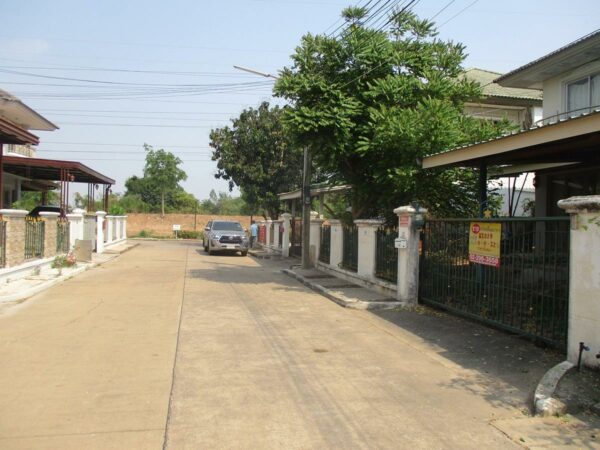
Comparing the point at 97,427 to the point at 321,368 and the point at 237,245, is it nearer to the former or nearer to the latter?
the point at 321,368

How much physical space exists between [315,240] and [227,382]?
44.5ft

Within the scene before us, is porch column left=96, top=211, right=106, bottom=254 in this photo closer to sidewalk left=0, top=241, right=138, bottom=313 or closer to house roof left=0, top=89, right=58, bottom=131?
sidewalk left=0, top=241, right=138, bottom=313

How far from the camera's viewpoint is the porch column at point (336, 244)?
1591cm

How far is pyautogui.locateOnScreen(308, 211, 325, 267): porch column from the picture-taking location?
62.1 ft

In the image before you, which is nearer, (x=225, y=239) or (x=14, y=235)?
(x=14, y=235)

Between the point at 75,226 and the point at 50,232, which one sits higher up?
the point at 75,226

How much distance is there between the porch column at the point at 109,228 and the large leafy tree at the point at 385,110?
52.3 feet

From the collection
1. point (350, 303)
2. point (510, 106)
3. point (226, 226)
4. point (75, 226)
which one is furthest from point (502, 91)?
point (75, 226)

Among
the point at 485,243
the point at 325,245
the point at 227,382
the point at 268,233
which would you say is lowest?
the point at 227,382

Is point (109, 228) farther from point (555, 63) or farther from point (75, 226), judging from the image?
point (555, 63)

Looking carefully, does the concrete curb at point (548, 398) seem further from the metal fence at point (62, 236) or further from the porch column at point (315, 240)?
the metal fence at point (62, 236)

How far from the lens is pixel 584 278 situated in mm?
→ 5836

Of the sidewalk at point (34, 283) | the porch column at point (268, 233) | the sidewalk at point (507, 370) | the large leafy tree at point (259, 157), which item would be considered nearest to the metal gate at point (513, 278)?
the sidewalk at point (507, 370)

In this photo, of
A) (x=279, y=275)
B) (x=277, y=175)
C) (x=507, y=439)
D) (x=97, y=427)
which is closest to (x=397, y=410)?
(x=507, y=439)
